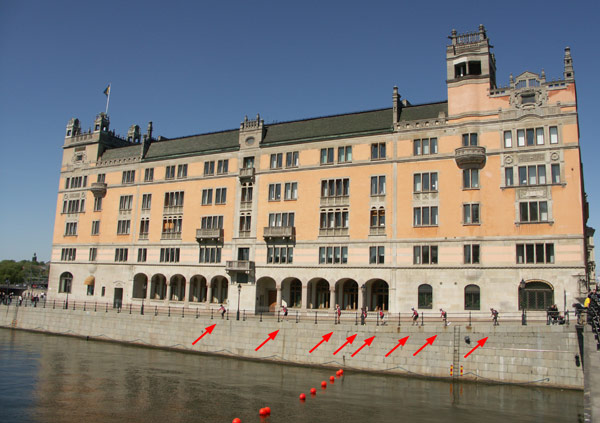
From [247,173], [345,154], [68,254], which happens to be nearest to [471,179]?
[345,154]

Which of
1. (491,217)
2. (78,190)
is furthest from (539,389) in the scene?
(78,190)

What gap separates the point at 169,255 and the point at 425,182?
3596 centimetres

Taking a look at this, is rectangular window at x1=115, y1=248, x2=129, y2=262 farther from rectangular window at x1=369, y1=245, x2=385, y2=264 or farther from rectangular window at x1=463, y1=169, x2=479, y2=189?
rectangular window at x1=463, y1=169, x2=479, y2=189

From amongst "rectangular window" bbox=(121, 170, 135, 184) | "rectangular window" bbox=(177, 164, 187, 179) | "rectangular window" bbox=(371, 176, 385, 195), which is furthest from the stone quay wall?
"rectangular window" bbox=(121, 170, 135, 184)

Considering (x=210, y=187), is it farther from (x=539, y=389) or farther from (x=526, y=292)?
(x=539, y=389)

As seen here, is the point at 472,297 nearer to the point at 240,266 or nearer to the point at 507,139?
the point at 507,139

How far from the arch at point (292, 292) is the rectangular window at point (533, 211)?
27.1 m

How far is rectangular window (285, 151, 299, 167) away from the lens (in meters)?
62.5

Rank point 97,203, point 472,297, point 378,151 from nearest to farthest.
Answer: point 472,297, point 378,151, point 97,203

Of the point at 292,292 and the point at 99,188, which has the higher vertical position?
the point at 99,188

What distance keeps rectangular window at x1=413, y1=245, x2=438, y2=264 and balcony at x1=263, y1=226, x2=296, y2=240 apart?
582 inches

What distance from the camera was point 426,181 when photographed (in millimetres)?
54875

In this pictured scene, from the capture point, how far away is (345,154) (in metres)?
59.7

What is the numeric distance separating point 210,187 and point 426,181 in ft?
95.5
